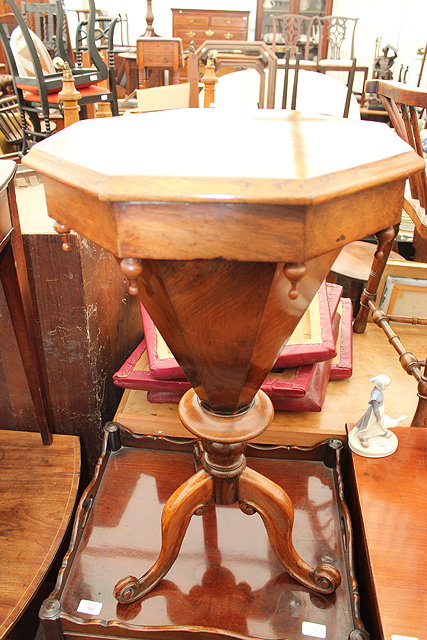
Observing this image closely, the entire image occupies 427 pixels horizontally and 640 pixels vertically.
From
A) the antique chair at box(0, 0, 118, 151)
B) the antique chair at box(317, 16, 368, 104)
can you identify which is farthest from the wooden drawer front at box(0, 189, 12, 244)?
the antique chair at box(317, 16, 368, 104)

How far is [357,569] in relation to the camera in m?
1.18

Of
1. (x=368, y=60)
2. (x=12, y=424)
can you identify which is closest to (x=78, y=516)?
(x=12, y=424)

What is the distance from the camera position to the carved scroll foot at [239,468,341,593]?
94 centimetres

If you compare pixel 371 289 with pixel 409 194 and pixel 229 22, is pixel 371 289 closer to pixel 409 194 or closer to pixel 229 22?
pixel 409 194

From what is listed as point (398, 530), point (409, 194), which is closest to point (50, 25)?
point (409, 194)

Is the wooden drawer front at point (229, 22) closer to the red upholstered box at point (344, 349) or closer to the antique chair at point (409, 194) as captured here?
the antique chair at point (409, 194)

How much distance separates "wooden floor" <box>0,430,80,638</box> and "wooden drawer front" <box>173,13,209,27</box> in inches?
247

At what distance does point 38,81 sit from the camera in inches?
120

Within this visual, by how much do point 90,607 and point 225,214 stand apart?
2.84 ft

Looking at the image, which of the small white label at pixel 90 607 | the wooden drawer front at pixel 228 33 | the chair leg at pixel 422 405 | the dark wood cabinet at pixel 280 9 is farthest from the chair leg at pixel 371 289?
the dark wood cabinet at pixel 280 9

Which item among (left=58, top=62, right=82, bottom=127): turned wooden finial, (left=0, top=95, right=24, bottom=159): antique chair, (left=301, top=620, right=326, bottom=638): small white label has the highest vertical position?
(left=58, top=62, right=82, bottom=127): turned wooden finial

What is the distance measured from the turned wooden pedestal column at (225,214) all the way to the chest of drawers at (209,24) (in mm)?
6278

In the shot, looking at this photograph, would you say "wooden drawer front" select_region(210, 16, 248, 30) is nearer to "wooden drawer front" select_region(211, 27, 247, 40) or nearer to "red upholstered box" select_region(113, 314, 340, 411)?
"wooden drawer front" select_region(211, 27, 247, 40)

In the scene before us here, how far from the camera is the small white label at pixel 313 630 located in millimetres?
948
